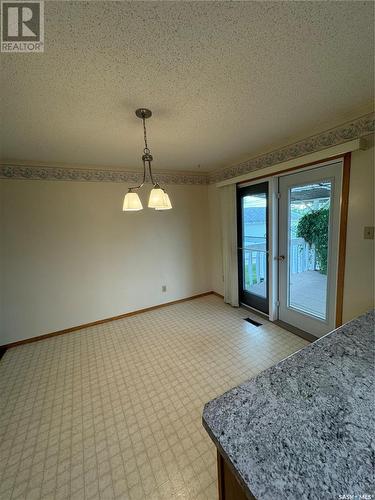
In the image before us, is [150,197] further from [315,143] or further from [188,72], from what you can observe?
[315,143]

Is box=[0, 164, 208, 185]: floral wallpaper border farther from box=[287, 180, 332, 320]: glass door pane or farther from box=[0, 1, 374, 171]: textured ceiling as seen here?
box=[287, 180, 332, 320]: glass door pane

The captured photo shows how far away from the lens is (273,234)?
2607 mm

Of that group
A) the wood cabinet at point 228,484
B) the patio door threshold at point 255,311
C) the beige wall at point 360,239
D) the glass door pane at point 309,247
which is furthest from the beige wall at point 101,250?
the wood cabinet at point 228,484

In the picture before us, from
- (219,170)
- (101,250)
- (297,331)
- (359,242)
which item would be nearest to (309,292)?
(297,331)

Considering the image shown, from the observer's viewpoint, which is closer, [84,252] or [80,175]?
[80,175]

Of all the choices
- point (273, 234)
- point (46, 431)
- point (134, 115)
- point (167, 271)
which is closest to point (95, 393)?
point (46, 431)

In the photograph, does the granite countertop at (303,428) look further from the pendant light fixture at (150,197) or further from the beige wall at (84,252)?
the beige wall at (84,252)

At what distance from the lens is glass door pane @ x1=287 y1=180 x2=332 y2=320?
2.17m

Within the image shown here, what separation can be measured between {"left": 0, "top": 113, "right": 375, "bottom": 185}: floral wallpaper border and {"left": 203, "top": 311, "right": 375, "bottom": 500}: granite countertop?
1.85 metres

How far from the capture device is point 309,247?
235 centimetres

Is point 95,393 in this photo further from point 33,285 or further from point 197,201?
point 197,201

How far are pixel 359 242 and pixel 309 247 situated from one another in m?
0.55

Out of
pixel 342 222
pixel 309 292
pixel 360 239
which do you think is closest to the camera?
pixel 360 239

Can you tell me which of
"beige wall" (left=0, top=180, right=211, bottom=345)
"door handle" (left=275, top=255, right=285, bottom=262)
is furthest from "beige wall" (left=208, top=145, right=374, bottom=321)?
"beige wall" (left=0, top=180, right=211, bottom=345)
